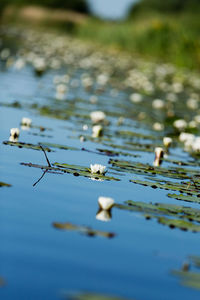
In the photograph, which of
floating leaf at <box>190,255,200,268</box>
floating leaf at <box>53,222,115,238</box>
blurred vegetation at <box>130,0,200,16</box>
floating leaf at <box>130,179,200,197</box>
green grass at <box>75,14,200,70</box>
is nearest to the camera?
floating leaf at <box>190,255,200,268</box>

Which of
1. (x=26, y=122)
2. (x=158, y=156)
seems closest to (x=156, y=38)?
(x=26, y=122)

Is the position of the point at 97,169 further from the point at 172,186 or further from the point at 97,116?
the point at 97,116

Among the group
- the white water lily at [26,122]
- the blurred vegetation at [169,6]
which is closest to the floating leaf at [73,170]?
the white water lily at [26,122]

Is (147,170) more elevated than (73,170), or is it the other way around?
(147,170)

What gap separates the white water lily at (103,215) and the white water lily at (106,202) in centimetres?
2

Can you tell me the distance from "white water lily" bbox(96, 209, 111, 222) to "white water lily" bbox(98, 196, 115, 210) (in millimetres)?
20

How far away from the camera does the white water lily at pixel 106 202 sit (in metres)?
2.68

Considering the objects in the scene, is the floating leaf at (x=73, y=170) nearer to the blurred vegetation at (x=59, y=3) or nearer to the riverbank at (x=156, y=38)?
the riverbank at (x=156, y=38)

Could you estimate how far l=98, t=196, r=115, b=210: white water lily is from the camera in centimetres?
268

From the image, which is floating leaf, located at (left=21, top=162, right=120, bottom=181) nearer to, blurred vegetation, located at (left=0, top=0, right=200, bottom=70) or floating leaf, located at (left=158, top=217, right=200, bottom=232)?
floating leaf, located at (left=158, top=217, right=200, bottom=232)

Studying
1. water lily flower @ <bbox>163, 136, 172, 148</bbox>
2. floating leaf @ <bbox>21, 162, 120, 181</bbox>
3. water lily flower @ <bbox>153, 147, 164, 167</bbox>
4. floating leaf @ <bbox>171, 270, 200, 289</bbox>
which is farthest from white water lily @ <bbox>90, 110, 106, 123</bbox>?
floating leaf @ <bbox>171, 270, 200, 289</bbox>

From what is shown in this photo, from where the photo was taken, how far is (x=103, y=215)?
8.87ft

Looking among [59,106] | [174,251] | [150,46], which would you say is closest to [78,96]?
[59,106]

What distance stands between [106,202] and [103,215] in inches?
2.6
